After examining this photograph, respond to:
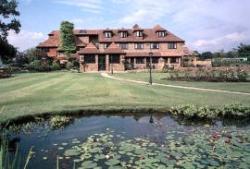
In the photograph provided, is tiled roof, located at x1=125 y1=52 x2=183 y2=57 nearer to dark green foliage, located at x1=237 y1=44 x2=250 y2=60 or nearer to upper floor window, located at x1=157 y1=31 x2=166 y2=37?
upper floor window, located at x1=157 y1=31 x2=166 y2=37

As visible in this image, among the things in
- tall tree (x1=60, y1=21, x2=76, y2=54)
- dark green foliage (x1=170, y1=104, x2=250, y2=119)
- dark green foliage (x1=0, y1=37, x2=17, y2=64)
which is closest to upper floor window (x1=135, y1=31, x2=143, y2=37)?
tall tree (x1=60, y1=21, x2=76, y2=54)

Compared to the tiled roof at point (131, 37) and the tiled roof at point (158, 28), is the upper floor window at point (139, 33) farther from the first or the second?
the tiled roof at point (158, 28)

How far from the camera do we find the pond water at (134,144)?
961cm

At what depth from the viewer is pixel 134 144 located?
37.7ft

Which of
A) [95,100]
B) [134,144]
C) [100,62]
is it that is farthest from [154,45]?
[134,144]

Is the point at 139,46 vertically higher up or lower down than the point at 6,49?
higher up

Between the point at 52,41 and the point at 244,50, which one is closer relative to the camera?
the point at 52,41

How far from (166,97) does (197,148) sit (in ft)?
36.5

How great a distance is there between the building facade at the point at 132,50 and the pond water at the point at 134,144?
48.5 m

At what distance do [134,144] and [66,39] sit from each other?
64.1 meters

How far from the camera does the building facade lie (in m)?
64.5

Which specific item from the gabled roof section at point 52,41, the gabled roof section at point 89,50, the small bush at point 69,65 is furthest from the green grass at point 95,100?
the gabled roof section at point 52,41

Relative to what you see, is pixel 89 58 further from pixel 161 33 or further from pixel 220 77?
pixel 220 77

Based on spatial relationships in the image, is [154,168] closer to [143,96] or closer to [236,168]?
[236,168]
